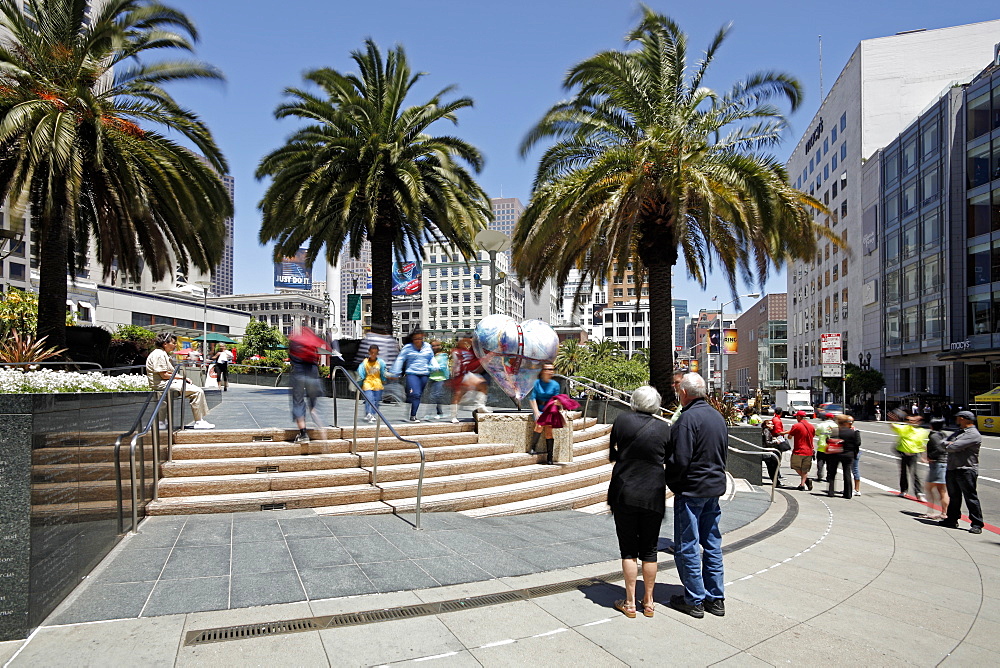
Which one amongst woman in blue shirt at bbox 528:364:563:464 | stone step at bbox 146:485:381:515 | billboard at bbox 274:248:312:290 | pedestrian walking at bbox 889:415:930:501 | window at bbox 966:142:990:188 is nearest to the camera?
stone step at bbox 146:485:381:515

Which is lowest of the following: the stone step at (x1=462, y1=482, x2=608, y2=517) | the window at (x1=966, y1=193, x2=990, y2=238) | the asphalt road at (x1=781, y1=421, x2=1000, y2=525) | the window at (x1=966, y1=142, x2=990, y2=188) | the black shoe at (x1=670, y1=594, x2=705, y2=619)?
the asphalt road at (x1=781, y1=421, x2=1000, y2=525)

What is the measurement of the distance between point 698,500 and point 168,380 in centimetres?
753

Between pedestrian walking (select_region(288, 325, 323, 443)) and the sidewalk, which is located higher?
pedestrian walking (select_region(288, 325, 323, 443))

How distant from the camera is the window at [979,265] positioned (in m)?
38.9

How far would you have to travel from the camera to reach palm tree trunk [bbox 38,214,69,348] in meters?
13.1

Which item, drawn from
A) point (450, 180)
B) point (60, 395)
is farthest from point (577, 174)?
point (60, 395)

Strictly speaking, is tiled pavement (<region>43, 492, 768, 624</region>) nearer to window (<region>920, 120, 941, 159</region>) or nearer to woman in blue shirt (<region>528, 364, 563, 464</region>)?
woman in blue shirt (<region>528, 364, 563, 464</region>)

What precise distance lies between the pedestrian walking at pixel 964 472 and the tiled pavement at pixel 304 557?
5.27m

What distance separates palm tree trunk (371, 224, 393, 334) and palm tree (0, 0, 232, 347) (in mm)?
4267

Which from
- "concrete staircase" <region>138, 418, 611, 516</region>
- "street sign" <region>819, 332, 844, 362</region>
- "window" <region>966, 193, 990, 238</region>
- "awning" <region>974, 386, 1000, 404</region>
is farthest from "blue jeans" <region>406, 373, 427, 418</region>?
"window" <region>966, 193, 990, 238</region>

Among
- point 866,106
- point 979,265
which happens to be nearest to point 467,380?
point 979,265

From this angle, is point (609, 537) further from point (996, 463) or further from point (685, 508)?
point (996, 463)

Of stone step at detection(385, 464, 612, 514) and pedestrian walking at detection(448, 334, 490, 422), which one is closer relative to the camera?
stone step at detection(385, 464, 612, 514)

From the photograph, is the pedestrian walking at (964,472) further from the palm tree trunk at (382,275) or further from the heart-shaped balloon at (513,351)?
the palm tree trunk at (382,275)
